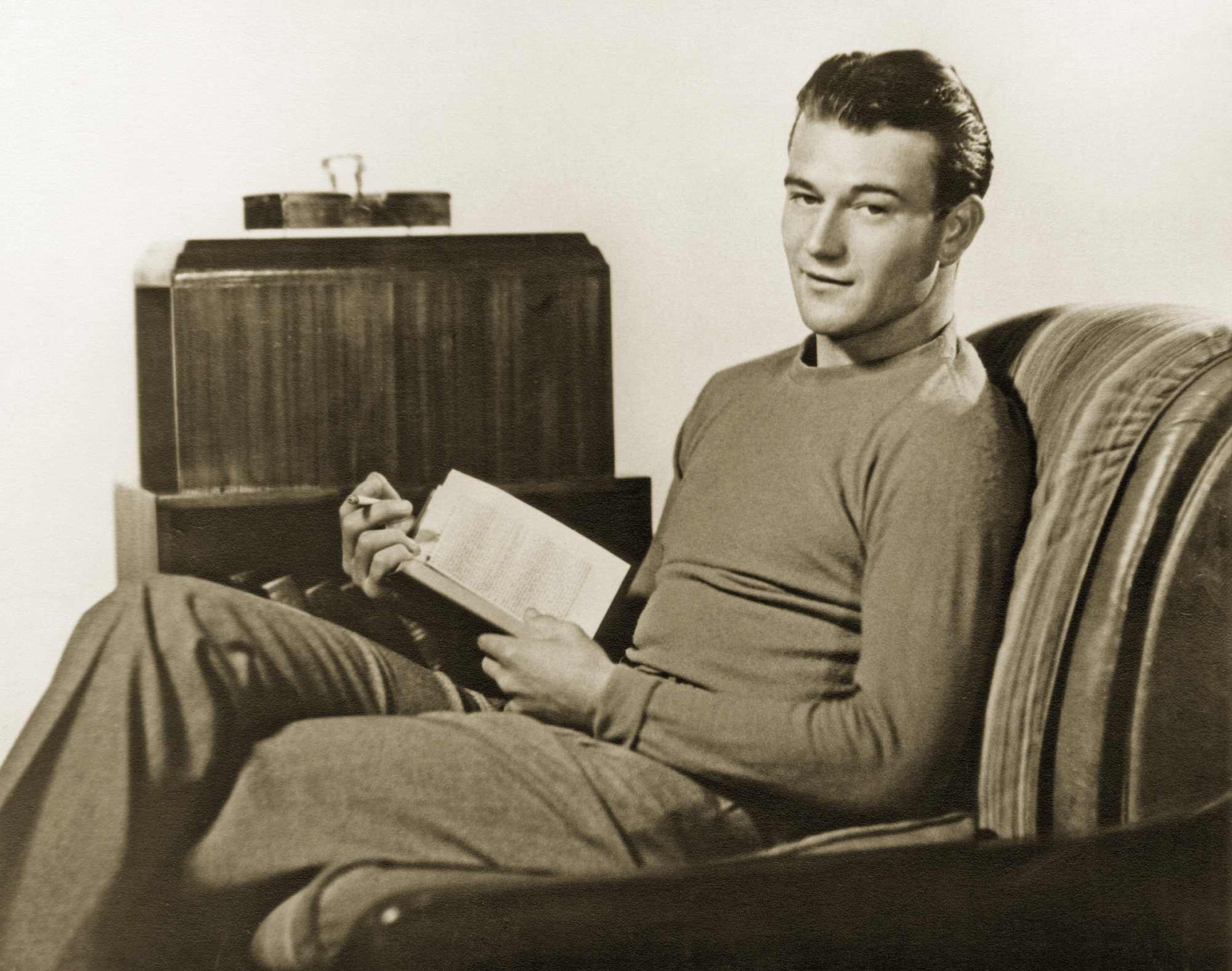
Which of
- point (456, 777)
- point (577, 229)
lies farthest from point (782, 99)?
point (456, 777)

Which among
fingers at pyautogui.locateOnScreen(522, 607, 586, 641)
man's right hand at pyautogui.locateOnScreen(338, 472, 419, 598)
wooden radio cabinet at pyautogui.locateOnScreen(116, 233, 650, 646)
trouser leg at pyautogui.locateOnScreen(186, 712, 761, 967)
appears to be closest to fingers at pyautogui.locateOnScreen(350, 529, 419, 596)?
man's right hand at pyautogui.locateOnScreen(338, 472, 419, 598)

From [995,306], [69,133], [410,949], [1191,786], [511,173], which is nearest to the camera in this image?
[410,949]

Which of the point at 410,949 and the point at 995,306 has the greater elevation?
the point at 995,306

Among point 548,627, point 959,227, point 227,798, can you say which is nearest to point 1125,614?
point 959,227

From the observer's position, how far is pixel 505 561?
142 centimetres

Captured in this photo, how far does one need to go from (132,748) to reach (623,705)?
0.42m

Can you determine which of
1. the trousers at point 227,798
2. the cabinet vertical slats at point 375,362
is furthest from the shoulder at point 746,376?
the trousers at point 227,798

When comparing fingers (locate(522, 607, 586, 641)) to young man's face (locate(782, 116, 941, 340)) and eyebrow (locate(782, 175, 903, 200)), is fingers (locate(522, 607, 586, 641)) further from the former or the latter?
eyebrow (locate(782, 175, 903, 200))

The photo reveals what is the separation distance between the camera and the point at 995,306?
1536 mm

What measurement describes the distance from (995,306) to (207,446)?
37.6 inches

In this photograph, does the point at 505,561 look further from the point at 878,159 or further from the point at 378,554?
the point at 878,159

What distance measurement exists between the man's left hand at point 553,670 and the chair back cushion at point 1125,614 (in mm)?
355

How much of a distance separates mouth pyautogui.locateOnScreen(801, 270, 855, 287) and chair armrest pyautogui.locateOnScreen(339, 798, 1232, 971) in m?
0.54

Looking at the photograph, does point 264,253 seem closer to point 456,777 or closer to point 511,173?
point 511,173
